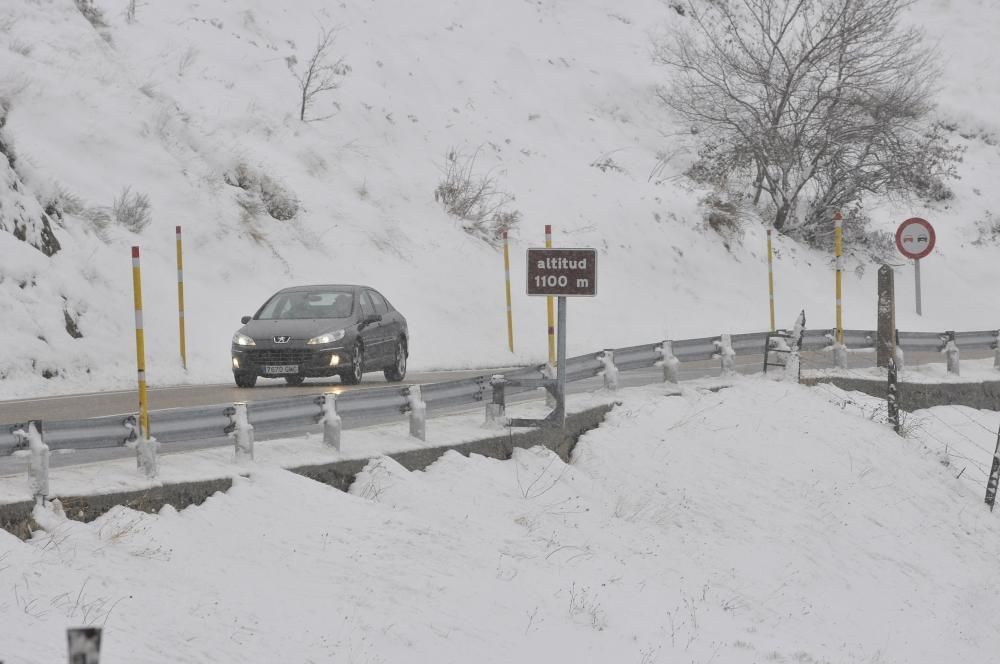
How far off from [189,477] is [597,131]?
96.4ft

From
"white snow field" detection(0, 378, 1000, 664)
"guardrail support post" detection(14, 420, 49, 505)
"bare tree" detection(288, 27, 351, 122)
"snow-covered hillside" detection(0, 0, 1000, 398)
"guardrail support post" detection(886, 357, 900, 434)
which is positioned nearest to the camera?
"white snow field" detection(0, 378, 1000, 664)

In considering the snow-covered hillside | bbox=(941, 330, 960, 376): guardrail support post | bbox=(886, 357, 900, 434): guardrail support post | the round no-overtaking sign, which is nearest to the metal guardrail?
bbox=(886, 357, 900, 434): guardrail support post

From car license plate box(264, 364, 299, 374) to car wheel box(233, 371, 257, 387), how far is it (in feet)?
0.88

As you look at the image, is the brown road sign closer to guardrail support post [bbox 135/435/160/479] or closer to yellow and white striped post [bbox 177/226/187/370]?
guardrail support post [bbox 135/435/160/479]

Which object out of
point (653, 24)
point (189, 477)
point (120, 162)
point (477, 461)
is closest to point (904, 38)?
point (653, 24)

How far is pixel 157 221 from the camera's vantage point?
23.2m

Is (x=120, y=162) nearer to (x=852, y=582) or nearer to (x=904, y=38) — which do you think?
(x=852, y=582)

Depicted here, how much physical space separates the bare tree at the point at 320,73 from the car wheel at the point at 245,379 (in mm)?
13661

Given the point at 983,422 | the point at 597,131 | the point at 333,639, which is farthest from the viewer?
the point at 597,131

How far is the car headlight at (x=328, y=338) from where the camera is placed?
1644cm

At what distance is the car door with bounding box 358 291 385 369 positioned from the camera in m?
17.2

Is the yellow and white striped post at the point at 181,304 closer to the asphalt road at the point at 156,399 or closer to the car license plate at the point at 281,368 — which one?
the asphalt road at the point at 156,399

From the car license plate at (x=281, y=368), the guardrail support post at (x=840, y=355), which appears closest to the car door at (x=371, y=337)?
the car license plate at (x=281, y=368)

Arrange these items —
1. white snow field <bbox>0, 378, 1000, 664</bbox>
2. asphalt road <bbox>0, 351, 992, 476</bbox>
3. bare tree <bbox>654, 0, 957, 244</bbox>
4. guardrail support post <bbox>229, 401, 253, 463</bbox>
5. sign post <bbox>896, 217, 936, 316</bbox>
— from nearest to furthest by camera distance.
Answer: white snow field <bbox>0, 378, 1000, 664</bbox>, guardrail support post <bbox>229, 401, 253, 463</bbox>, asphalt road <bbox>0, 351, 992, 476</bbox>, sign post <bbox>896, 217, 936, 316</bbox>, bare tree <bbox>654, 0, 957, 244</bbox>
